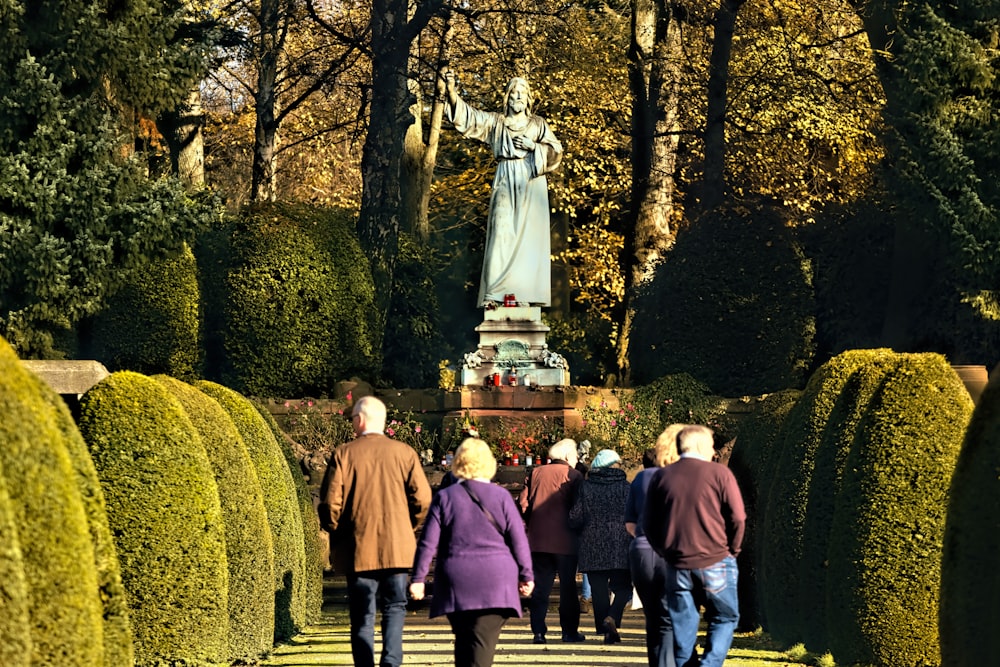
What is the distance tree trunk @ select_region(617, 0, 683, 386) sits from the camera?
26859mm

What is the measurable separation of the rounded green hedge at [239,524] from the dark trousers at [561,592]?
6.77 feet

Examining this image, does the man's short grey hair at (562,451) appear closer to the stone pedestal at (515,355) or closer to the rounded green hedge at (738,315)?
the stone pedestal at (515,355)

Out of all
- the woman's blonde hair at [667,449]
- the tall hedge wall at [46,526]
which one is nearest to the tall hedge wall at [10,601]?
the tall hedge wall at [46,526]

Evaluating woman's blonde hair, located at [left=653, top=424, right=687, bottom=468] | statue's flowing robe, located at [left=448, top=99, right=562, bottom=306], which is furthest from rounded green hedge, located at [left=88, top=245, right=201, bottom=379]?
woman's blonde hair, located at [left=653, top=424, right=687, bottom=468]

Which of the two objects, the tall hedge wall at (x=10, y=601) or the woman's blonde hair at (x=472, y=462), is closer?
the tall hedge wall at (x=10, y=601)

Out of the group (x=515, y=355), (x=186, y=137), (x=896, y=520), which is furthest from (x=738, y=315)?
(x=896, y=520)

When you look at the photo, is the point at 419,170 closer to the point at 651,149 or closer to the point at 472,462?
the point at 651,149

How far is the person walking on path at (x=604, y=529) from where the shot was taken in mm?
12602

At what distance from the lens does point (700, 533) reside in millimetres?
8883

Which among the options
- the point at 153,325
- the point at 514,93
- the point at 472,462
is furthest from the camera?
the point at 514,93

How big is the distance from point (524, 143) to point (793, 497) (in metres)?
12.2

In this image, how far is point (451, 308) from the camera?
35.5 m

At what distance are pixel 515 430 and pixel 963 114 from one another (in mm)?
6395

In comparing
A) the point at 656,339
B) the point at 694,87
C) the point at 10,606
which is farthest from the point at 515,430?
the point at 10,606
